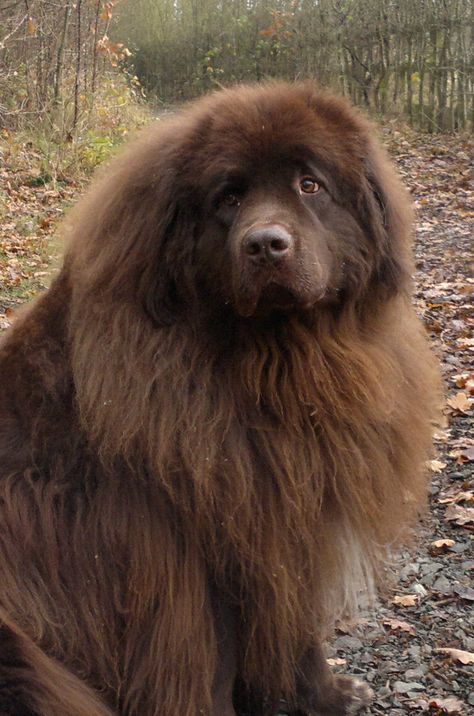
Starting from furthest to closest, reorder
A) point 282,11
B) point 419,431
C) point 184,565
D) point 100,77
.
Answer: point 282,11
point 100,77
point 419,431
point 184,565

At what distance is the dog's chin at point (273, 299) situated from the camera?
2.71 m

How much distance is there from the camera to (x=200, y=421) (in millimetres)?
2818

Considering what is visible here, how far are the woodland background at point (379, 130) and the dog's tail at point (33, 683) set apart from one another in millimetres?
1266

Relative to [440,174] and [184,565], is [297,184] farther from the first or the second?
[440,174]

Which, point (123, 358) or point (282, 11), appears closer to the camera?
point (123, 358)

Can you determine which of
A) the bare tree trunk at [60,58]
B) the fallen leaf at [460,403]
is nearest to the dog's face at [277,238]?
the fallen leaf at [460,403]

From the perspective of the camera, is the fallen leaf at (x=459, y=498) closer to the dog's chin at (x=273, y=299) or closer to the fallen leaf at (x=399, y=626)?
the fallen leaf at (x=399, y=626)

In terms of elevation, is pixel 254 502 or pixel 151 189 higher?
pixel 151 189

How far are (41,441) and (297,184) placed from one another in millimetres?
1159

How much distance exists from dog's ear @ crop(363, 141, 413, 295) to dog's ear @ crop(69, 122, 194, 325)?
0.63 metres

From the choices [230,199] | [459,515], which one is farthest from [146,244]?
[459,515]

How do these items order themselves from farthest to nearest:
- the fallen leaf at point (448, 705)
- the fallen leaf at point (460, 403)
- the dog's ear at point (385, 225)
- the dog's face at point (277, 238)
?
the fallen leaf at point (460, 403) → the fallen leaf at point (448, 705) → the dog's ear at point (385, 225) → the dog's face at point (277, 238)

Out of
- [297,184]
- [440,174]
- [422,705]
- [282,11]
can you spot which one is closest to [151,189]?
[297,184]

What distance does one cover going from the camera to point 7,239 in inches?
381
